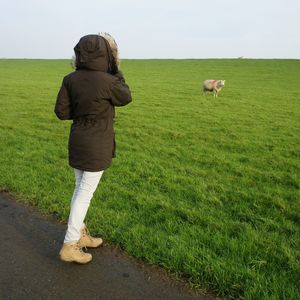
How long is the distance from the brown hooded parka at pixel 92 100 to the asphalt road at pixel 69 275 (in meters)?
1.17

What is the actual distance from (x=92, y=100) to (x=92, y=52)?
52cm

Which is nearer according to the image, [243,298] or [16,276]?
[243,298]

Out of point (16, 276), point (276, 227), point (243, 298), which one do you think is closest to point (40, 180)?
point (16, 276)

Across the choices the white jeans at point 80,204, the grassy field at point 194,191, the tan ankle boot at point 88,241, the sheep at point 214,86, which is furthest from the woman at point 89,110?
the sheep at point 214,86

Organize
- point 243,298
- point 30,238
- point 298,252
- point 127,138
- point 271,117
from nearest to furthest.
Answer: point 243,298 → point 298,252 → point 30,238 → point 127,138 → point 271,117

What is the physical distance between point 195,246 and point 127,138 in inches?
295

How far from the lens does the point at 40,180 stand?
781 centimetres

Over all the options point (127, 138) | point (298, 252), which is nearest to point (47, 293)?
point (298, 252)

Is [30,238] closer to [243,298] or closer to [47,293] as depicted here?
[47,293]

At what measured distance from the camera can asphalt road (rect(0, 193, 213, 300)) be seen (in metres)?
3.98

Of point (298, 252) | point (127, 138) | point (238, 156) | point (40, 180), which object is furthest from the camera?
point (127, 138)

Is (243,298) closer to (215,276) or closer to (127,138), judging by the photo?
(215,276)

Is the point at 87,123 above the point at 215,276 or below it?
above

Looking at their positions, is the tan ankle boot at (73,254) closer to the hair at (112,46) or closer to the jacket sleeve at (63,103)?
the jacket sleeve at (63,103)
